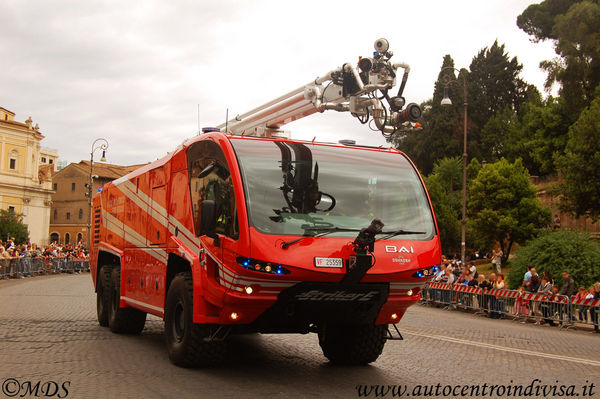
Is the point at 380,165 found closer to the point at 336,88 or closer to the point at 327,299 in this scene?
the point at 327,299

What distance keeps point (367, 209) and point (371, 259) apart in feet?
2.64

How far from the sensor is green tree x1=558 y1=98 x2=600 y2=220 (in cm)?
4359

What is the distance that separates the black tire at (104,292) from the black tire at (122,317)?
367 millimetres

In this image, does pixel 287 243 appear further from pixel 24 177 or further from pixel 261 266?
pixel 24 177

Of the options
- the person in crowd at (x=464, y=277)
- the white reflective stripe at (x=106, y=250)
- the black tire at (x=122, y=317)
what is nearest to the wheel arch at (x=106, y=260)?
the white reflective stripe at (x=106, y=250)

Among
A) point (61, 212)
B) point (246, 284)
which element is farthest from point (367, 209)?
point (61, 212)

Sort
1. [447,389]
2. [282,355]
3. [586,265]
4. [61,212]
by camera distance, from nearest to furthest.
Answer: [447,389] → [282,355] → [586,265] → [61,212]

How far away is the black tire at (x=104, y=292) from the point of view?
13344 millimetres

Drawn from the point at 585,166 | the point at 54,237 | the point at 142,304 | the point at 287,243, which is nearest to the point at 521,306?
the point at 142,304

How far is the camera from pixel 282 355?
10.4 metres

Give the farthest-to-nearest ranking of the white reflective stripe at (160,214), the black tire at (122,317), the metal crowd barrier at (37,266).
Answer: the metal crowd barrier at (37,266) → the black tire at (122,317) → the white reflective stripe at (160,214)

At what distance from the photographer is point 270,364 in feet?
31.0

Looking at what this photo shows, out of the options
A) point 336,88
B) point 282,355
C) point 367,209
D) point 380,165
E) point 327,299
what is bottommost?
point 282,355

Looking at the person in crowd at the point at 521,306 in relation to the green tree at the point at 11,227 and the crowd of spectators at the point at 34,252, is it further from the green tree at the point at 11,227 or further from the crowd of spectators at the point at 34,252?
the green tree at the point at 11,227
